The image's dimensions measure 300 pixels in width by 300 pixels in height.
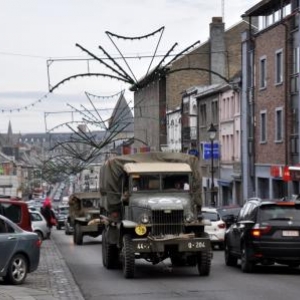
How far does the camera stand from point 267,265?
2297 centimetres

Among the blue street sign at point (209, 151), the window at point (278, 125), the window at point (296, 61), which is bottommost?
the blue street sign at point (209, 151)

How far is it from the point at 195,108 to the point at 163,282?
51.1 meters

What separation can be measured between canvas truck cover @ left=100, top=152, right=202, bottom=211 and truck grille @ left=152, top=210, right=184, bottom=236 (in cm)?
111

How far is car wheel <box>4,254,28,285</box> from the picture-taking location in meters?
17.6

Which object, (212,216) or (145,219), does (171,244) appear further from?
(212,216)

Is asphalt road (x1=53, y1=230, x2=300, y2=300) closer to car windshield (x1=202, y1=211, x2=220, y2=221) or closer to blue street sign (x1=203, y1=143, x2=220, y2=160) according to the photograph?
car windshield (x1=202, y1=211, x2=220, y2=221)

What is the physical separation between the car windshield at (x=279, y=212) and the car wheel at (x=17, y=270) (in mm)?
5507

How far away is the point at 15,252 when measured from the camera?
57.6 ft

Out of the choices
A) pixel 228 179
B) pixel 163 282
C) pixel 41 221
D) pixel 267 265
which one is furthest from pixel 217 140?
pixel 163 282

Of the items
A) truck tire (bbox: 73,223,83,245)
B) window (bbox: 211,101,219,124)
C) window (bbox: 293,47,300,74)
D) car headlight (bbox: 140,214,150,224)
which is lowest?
truck tire (bbox: 73,223,83,245)

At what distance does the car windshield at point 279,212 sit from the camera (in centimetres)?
2002

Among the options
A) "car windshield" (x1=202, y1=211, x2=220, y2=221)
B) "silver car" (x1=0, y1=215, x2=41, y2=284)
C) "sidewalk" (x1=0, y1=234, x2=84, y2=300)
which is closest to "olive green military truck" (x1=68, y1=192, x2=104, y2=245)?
A: "car windshield" (x1=202, y1=211, x2=220, y2=221)

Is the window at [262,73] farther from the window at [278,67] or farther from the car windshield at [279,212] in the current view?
the car windshield at [279,212]

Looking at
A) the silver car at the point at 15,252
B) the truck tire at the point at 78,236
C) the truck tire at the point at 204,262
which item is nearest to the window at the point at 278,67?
the truck tire at the point at 78,236
